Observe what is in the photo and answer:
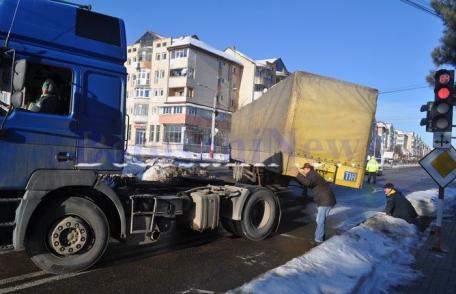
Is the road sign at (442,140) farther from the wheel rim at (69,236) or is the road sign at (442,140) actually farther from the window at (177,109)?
the window at (177,109)

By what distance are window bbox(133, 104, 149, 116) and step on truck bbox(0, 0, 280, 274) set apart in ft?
229

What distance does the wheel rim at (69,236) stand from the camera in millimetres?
5949

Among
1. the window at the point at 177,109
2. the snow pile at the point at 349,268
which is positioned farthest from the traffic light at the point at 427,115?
the window at the point at 177,109

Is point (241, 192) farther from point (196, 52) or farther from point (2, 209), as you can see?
point (196, 52)

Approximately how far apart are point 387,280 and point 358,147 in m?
4.38

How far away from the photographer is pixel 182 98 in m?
69.1

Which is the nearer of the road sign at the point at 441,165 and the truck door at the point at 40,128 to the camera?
the truck door at the point at 40,128

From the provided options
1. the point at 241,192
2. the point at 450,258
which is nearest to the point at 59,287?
the point at 241,192

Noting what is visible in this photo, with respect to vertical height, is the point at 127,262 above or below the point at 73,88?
below

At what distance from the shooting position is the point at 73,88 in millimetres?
6207

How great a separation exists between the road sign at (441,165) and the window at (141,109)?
224ft

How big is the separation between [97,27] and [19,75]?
1.53m

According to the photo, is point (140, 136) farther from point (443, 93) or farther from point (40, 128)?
point (40, 128)

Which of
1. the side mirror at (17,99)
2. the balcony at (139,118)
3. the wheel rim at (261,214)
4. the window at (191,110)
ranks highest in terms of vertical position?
the window at (191,110)
